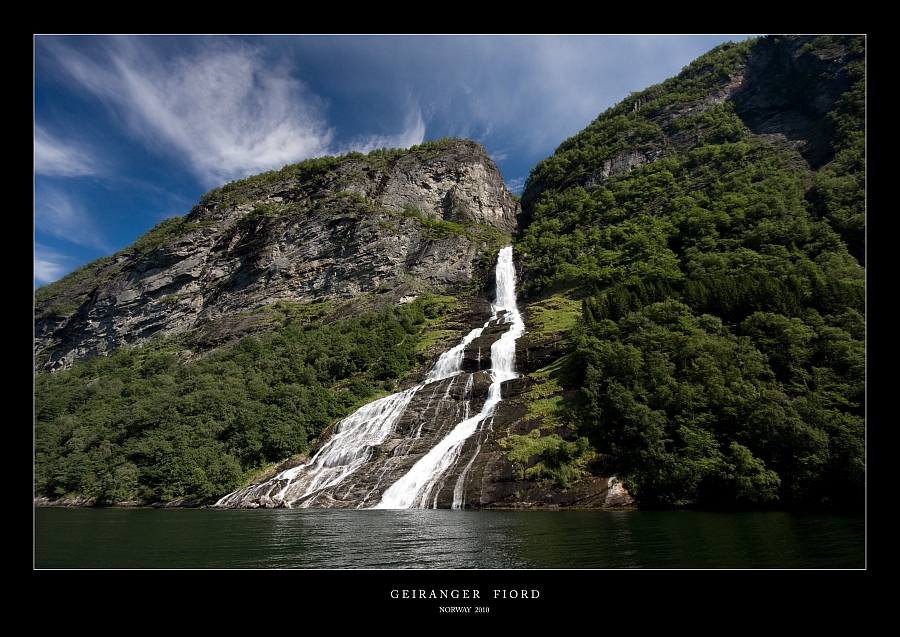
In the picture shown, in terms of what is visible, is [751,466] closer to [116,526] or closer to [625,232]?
[116,526]

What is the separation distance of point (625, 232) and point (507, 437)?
49362 mm

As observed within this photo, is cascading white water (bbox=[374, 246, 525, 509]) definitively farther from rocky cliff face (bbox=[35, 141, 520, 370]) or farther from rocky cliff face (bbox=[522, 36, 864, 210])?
rocky cliff face (bbox=[522, 36, 864, 210])

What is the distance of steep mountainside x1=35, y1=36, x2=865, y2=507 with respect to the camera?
23359 mm

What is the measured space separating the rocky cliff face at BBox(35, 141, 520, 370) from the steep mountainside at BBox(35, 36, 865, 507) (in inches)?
19.2

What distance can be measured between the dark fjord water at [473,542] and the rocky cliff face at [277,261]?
4995cm

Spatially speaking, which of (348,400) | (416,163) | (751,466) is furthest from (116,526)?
(416,163)

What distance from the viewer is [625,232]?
217 ft

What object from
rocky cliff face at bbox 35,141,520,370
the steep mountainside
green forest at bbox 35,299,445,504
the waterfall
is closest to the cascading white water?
the waterfall

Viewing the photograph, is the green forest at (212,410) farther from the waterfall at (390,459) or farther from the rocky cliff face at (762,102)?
the rocky cliff face at (762,102)

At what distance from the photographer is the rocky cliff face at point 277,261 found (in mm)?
71062

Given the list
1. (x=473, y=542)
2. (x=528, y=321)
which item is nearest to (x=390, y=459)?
(x=473, y=542)
